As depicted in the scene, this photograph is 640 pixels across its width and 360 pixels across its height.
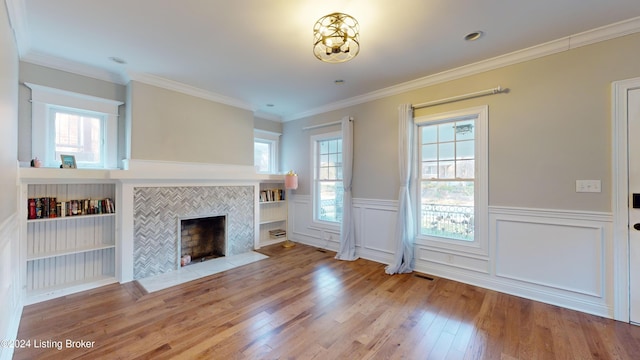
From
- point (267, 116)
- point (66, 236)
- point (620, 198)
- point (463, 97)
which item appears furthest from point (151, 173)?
point (620, 198)

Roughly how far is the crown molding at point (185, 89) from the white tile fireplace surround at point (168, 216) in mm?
1401

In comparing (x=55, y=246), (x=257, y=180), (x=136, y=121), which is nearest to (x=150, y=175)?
(x=136, y=121)

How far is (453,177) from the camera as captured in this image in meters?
3.36

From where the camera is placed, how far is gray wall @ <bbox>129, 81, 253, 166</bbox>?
3.40 meters

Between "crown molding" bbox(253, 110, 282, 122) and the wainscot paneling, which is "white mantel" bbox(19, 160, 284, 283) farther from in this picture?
the wainscot paneling

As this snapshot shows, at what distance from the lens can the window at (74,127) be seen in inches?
116

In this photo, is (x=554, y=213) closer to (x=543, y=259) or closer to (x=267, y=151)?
(x=543, y=259)

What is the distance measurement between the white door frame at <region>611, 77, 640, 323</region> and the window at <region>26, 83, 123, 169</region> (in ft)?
18.0

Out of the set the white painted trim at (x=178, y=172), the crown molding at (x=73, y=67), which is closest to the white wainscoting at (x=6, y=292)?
the white painted trim at (x=178, y=172)

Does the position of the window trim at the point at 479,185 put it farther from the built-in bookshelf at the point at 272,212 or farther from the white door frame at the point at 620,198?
the built-in bookshelf at the point at 272,212

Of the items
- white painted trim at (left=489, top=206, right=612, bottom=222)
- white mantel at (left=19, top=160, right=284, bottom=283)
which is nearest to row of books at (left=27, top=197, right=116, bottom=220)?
white mantel at (left=19, top=160, right=284, bottom=283)

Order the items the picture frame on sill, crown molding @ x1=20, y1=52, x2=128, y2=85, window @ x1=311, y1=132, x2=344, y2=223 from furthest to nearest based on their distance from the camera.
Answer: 1. window @ x1=311, y1=132, x2=344, y2=223
2. the picture frame on sill
3. crown molding @ x1=20, y1=52, x2=128, y2=85

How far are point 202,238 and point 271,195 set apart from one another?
1.47 m

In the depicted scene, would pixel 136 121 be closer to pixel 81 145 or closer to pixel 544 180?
pixel 81 145
